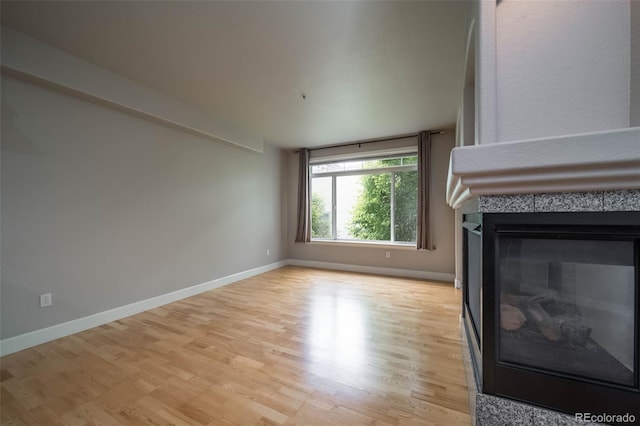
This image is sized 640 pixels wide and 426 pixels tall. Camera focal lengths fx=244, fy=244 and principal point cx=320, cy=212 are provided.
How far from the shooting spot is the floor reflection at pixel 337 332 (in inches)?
73.8

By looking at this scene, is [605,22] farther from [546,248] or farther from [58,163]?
[58,163]

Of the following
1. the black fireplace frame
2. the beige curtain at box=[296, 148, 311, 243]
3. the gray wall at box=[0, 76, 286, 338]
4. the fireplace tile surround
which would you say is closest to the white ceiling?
the gray wall at box=[0, 76, 286, 338]

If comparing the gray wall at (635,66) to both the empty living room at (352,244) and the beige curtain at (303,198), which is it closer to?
the empty living room at (352,244)

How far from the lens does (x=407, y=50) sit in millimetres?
2086

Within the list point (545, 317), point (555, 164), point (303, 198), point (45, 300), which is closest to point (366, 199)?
point (303, 198)

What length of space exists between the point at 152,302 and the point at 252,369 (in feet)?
6.47

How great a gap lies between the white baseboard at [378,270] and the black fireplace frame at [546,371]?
3.25m

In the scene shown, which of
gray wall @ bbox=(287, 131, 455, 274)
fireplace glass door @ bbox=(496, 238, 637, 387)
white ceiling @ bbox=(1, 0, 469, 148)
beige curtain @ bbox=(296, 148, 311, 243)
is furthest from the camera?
beige curtain @ bbox=(296, 148, 311, 243)

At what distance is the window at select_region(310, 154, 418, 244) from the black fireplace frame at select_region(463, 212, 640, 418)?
11.2 ft

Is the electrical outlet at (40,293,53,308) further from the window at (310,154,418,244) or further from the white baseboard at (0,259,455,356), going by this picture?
the window at (310,154,418,244)

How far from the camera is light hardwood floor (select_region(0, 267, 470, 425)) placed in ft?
4.53

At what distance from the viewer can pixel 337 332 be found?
7.63ft

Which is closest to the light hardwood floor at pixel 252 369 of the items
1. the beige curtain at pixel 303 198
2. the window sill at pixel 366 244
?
the window sill at pixel 366 244

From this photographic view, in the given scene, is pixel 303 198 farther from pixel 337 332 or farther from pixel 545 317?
pixel 545 317
